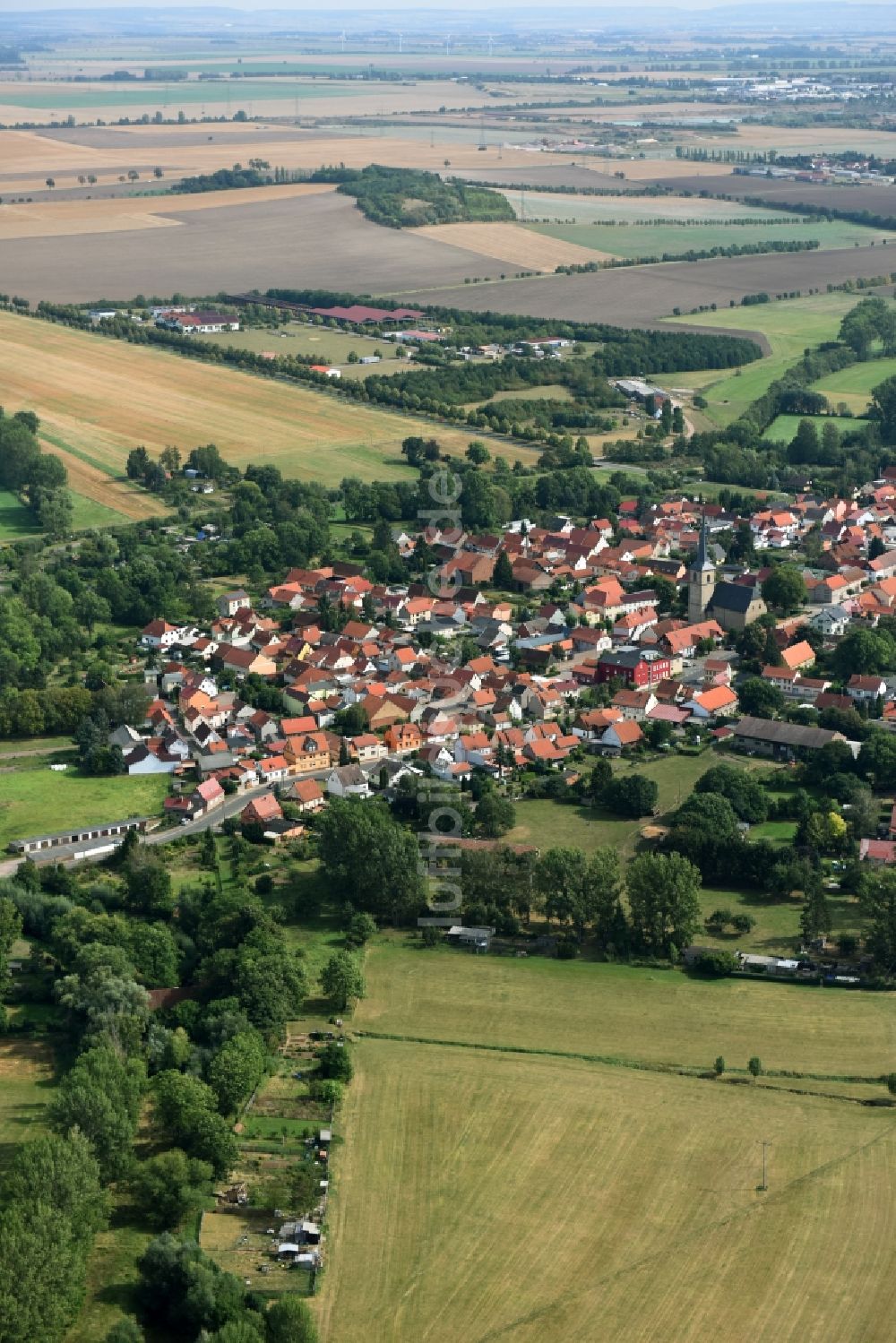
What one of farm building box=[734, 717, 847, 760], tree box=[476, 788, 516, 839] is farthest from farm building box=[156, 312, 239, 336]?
tree box=[476, 788, 516, 839]

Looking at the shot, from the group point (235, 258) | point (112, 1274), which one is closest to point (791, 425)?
point (235, 258)

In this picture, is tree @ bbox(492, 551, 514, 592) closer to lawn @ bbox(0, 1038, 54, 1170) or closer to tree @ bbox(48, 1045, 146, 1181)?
lawn @ bbox(0, 1038, 54, 1170)

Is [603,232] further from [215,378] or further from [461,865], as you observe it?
[461,865]

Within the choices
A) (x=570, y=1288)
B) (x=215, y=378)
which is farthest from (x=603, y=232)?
(x=570, y=1288)

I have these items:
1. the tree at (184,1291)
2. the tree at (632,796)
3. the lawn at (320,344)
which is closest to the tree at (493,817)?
the tree at (632,796)

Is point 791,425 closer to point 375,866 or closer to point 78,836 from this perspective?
point 78,836

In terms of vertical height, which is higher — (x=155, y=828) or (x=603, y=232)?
(x=603, y=232)

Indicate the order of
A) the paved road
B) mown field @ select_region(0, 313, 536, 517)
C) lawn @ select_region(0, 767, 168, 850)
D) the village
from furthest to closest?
mown field @ select_region(0, 313, 536, 517)
the village
lawn @ select_region(0, 767, 168, 850)
the paved road
